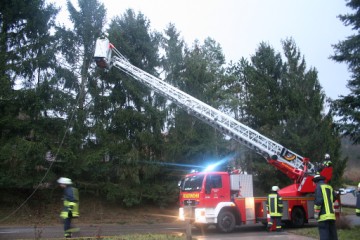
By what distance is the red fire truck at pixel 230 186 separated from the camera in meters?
14.4

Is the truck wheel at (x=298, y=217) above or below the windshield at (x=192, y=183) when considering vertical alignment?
below

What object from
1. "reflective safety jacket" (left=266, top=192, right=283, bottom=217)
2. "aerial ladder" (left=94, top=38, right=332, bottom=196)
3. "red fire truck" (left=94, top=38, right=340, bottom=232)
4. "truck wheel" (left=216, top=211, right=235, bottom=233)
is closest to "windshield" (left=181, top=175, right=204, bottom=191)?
"red fire truck" (left=94, top=38, right=340, bottom=232)

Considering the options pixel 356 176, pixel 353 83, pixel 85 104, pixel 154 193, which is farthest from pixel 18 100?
pixel 356 176

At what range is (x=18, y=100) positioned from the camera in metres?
20.0

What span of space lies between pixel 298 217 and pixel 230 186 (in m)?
3.71

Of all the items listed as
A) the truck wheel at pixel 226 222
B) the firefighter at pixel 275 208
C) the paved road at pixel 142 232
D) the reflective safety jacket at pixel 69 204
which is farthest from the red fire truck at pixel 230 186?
the reflective safety jacket at pixel 69 204

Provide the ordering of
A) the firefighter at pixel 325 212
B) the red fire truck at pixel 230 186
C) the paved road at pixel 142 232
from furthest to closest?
the red fire truck at pixel 230 186, the paved road at pixel 142 232, the firefighter at pixel 325 212

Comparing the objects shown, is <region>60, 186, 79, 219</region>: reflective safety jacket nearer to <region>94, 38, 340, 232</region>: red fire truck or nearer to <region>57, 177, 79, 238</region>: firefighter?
<region>57, 177, 79, 238</region>: firefighter

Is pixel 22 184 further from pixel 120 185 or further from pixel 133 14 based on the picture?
pixel 133 14

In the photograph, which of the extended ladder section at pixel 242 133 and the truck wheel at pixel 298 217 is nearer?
the truck wheel at pixel 298 217

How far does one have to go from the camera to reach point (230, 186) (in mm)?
15047

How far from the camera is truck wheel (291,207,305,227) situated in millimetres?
16062

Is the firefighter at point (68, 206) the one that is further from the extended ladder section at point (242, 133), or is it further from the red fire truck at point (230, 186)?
the extended ladder section at point (242, 133)

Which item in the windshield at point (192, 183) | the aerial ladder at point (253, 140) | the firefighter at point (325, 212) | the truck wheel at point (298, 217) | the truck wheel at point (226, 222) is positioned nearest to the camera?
the firefighter at point (325, 212)
